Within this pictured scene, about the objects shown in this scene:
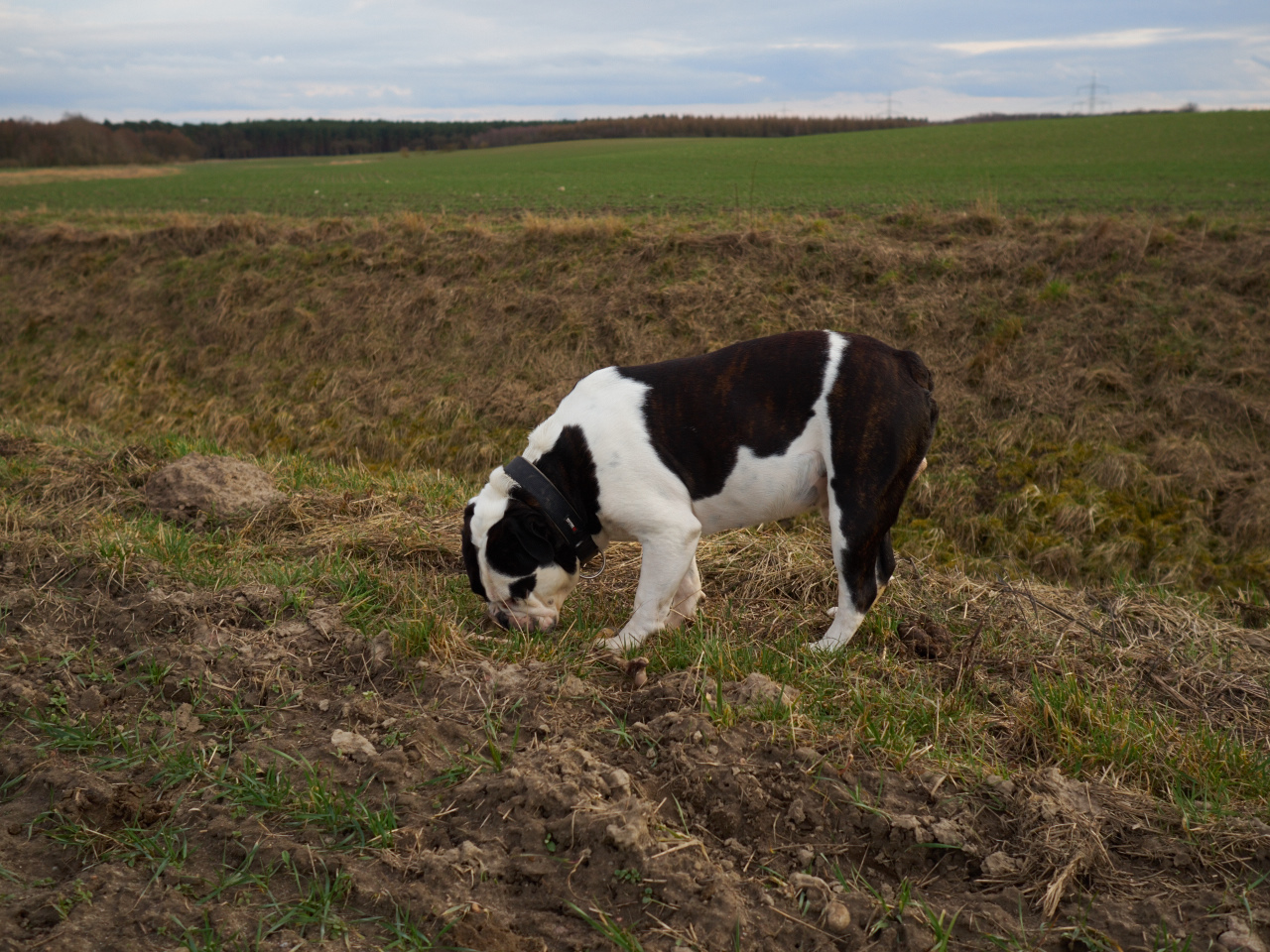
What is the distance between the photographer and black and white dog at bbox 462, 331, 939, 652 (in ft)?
14.2

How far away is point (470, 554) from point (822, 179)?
859 inches

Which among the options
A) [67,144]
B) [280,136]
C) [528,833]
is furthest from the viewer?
[280,136]

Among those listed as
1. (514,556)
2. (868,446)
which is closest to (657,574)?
(514,556)

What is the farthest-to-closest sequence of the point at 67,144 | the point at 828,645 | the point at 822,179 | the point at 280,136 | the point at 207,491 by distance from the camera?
the point at 280,136, the point at 67,144, the point at 822,179, the point at 207,491, the point at 828,645

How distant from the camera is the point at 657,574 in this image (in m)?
4.38

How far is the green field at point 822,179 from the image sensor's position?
1897 centimetres

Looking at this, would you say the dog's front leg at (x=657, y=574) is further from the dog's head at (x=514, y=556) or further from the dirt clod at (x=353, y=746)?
the dirt clod at (x=353, y=746)

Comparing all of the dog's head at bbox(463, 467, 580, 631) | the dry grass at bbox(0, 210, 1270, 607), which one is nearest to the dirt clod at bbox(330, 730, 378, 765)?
the dog's head at bbox(463, 467, 580, 631)

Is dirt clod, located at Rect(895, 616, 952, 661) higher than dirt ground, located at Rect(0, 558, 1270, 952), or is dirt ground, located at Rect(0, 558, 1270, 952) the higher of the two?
dirt ground, located at Rect(0, 558, 1270, 952)

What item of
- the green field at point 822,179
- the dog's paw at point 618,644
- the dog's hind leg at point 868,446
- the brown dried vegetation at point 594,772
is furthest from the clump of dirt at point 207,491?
the green field at point 822,179

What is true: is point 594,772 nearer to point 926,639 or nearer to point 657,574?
point 657,574

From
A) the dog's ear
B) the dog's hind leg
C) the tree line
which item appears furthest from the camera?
the tree line

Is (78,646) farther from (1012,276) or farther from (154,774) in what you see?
(1012,276)

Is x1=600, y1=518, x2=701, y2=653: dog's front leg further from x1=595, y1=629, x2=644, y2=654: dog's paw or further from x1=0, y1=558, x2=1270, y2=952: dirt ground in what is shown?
x1=0, y1=558, x2=1270, y2=952: dirt ground
